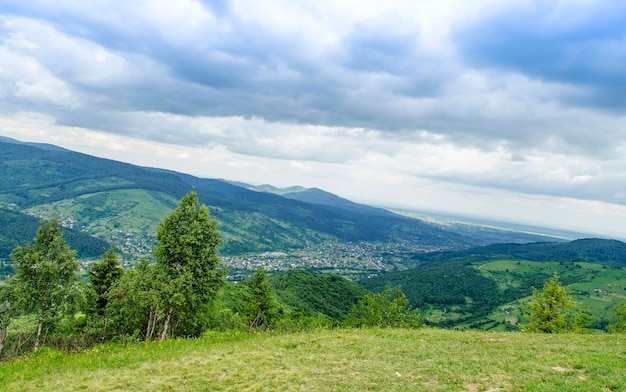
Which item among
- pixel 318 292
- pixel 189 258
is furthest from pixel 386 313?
pixel 318 292

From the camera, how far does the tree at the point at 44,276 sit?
27.6 meters

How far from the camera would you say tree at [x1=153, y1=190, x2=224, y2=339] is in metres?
28.9

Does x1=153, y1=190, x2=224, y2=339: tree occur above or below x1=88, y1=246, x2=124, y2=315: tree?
above

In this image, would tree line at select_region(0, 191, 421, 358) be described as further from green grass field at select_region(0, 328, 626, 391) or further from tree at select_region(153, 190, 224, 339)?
green grass field at select_region(0, 328, 626, 391)

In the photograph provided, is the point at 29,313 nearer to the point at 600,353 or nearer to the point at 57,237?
the point at 57,237

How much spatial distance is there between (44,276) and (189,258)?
37.4 feet

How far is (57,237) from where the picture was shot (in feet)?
94.9

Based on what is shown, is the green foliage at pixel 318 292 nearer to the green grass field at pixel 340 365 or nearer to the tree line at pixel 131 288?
the tree line at pixel 131 288

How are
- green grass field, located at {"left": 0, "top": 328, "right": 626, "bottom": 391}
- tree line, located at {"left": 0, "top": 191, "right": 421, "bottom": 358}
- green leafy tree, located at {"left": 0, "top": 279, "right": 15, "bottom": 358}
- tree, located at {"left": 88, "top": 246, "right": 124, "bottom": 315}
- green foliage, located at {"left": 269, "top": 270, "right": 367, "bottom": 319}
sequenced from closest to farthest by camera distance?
1. green grass field, located at {"left": 0, "top": 328, "right": 626, "bottom": 391}
2. green leafy tree, located at {"left": 0, "top": 279, "right": 15, "bottom": 358}
3. tree line, located at {"left": 0, "top": 191, "right": 421, "bottom": 358}
4. tree, located at {"left": 88, "top": 246, "right": 124, "bottom": 315}
5. green foliage, located at {"left": 269, "top": 270, "right": 367, "bottom": 319}

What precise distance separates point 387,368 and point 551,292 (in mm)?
44842

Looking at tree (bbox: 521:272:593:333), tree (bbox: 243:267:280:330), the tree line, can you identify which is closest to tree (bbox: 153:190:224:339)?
the tree line

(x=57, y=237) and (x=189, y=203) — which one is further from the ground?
(x=189, y=203)

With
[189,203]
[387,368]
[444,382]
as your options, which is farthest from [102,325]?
[444,382]

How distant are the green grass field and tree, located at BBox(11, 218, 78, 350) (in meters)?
6.20
